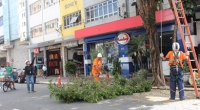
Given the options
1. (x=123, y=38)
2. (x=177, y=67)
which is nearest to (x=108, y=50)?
(x=123, y=38)

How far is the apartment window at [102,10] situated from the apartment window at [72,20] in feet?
3.88

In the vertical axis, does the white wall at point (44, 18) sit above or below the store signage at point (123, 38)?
above

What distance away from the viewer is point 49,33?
85.7ft

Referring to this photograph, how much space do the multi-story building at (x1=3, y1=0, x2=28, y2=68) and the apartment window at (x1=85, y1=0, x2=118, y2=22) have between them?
1375 cm

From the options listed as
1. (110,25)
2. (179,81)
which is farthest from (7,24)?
(179,81)

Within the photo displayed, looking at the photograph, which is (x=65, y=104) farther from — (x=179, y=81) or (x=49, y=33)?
(x=49, y=33)

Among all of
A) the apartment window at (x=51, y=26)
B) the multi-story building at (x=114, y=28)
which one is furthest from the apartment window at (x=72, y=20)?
the apartment window at (x=51, y=26)

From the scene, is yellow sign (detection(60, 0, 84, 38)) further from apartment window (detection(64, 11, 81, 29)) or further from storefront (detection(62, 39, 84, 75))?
storefront (detection(62, 39, 84, 75))

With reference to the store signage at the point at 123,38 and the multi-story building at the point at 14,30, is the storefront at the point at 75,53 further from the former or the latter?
the multi-story building at the point at 14,30

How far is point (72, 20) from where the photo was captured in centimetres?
2202

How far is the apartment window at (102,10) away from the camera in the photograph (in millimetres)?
18406

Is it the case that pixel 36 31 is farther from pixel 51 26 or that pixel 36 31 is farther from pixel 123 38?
pixel 123 38

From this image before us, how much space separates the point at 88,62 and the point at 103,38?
10.2 feet

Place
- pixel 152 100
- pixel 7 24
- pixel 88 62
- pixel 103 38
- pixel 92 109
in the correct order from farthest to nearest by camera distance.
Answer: pixel 7 24, pixel 88 62, pixel 103 38, pixel 152 100, pixel 92 109
